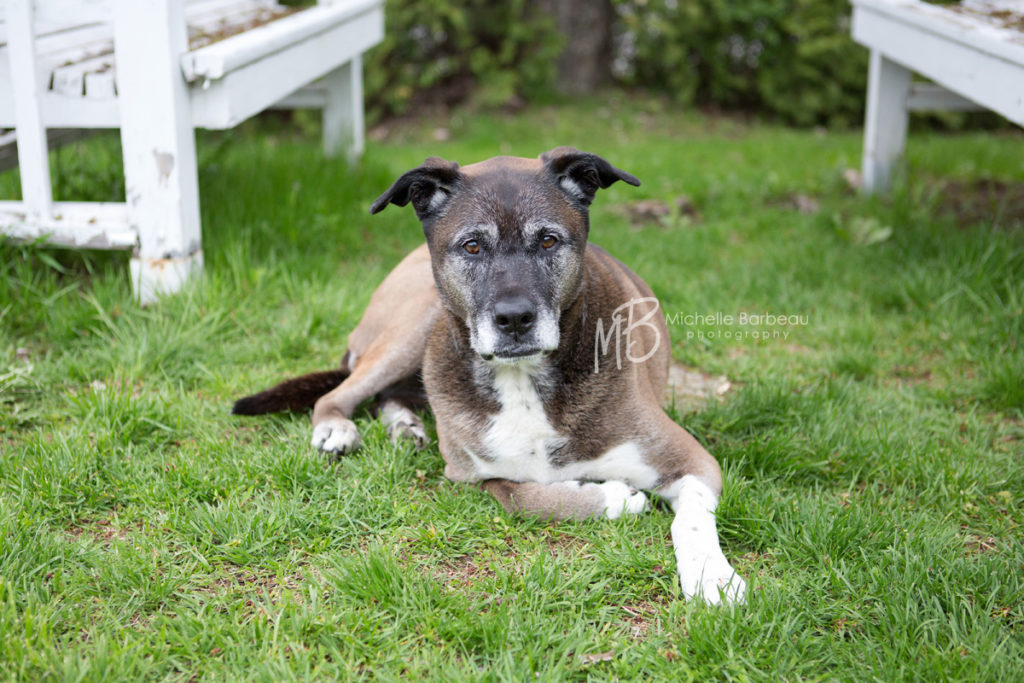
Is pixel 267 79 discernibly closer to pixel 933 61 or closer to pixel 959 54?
pixel 959 54

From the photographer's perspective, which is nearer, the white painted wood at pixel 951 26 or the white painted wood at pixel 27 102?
the white painted wood at pixel 27 102

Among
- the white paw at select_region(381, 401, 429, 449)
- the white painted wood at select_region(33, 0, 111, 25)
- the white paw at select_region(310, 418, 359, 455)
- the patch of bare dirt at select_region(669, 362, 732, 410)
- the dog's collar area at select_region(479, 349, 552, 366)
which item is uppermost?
the white painted wood at select_region(33, 0, 111, 25)

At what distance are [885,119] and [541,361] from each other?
521 cm

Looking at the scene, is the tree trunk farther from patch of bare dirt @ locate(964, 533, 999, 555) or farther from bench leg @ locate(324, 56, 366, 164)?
patch of bare dirt @ locate(964, 533, 999, 555)

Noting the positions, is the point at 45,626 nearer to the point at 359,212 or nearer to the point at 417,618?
the point at 417,618

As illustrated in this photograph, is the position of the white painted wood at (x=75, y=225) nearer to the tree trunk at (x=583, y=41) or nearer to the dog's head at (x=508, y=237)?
the dog's head at (x=508, y=237)

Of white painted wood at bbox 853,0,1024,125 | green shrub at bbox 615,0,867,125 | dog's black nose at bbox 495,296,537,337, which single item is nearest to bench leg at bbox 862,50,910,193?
white painted wood at bbox 853,0,1024,125

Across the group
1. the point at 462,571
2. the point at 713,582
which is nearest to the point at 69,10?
the point at 462,571

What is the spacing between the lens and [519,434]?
304 cm

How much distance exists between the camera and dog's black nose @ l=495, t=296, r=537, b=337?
108 inches

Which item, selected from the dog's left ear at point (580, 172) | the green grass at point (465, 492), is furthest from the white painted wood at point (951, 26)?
the dog's left ear at point (580, 172)

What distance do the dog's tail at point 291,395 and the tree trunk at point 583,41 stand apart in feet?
24.3

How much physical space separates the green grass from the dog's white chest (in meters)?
0.17

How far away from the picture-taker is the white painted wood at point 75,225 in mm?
4422
